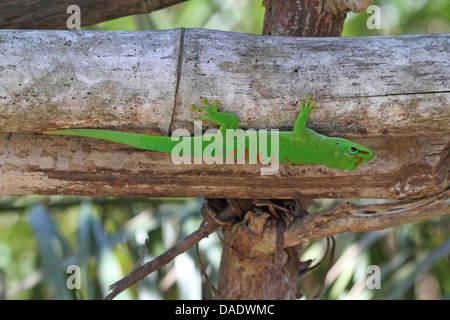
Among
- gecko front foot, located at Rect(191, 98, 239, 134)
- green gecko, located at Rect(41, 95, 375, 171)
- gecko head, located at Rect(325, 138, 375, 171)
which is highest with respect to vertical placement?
gecko front foot, located at Rect(191, 98, 239, 134)

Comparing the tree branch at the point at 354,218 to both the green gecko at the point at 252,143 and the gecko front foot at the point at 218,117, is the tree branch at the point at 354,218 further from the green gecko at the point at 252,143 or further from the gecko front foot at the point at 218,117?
the gecko front foot at the point at 218,117

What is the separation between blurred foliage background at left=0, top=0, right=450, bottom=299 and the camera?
11.4 feet

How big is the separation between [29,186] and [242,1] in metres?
3.85

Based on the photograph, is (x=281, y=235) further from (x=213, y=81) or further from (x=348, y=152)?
(x=213, y=81)

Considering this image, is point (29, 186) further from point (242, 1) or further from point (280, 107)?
point (242, 1)

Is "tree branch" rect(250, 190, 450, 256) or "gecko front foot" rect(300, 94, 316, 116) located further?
"tree branch" rect(250, 190, 450, 256)

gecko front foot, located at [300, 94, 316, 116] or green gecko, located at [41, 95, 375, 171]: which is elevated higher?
gecko front foot, located at [300, 94, 316, 116]

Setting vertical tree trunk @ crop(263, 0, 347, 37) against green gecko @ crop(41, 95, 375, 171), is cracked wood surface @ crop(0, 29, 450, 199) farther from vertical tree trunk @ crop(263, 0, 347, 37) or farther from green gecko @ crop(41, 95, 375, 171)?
vertical tree trunk @ crop(263, 0, 347, 37)

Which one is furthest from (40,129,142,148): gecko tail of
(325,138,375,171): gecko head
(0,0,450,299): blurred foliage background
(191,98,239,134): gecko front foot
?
(0,0,450,299): blurred foliage background

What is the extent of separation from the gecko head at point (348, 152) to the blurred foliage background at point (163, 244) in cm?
180

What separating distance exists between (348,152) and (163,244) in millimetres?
2256

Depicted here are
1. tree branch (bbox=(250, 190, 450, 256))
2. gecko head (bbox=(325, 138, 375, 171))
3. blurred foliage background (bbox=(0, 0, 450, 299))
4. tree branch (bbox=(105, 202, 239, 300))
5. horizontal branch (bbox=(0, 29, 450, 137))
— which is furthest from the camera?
blurred foliage background (bbox=(0, 0, 450, 299))
